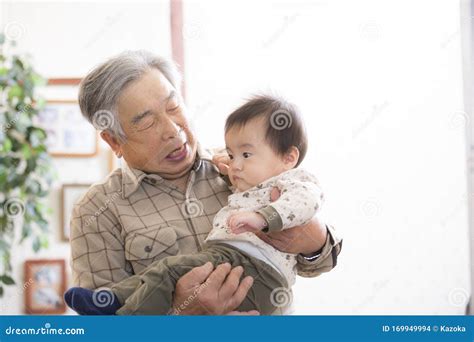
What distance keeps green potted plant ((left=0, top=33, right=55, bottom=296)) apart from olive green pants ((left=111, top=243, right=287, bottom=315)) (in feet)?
4.35

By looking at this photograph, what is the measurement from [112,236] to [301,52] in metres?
0.95

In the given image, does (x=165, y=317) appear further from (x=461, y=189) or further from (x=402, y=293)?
(x=461, y=189)

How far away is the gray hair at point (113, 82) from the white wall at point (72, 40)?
77cm

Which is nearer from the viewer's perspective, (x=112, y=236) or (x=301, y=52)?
(x=112, y=236)

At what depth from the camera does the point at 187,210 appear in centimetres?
147

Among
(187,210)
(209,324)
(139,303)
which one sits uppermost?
(187,210)

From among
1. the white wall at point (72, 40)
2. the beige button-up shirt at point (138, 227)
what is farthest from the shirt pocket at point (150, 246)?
the white wall at point (72, 40)

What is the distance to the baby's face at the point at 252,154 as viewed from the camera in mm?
1379

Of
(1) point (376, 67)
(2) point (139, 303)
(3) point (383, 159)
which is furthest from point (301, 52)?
(2) point (139, 303)

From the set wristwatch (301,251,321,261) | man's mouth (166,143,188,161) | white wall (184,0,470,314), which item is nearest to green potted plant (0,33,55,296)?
white wall (184,0,470,314)

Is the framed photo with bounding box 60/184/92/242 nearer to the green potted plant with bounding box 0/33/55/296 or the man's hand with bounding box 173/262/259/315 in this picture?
the green potted plant with bounding box 0/33/55/296

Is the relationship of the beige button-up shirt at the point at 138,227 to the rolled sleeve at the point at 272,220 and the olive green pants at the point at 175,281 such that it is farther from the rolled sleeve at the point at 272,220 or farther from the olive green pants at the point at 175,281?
the rolled sleeve at the point at 272,220

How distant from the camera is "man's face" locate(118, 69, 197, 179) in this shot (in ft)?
4.78

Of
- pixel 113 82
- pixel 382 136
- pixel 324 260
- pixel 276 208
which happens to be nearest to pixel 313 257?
pixel 324 260
